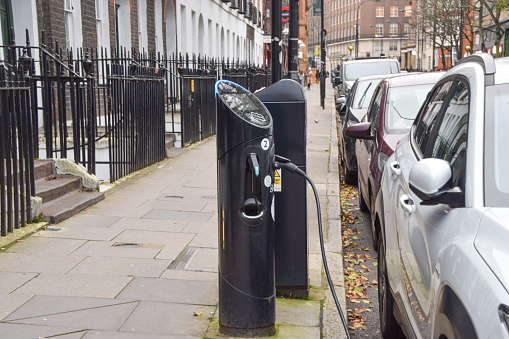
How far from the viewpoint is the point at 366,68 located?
22469mm

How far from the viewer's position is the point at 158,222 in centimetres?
723

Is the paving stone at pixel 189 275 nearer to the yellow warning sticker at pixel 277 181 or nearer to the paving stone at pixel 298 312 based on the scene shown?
the paving stone at pixel 298 312

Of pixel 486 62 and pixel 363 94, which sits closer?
pixel 486 62

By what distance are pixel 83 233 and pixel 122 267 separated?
1297mm

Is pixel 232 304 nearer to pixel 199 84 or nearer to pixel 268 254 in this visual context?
pixel 268 254

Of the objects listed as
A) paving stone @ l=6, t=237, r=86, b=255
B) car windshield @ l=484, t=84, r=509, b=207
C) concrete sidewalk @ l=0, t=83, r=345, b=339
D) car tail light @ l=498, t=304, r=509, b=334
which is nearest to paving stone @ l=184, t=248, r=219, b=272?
concrete sidewalk @ l=0, t=83, r=345, b=339

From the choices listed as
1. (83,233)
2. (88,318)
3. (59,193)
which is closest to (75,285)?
(88,318)

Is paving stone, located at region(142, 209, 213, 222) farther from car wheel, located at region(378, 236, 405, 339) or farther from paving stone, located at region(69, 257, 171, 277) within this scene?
car wheel, located at region(378, 236, 405, 339)

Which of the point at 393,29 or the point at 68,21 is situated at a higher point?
the point at 393,29

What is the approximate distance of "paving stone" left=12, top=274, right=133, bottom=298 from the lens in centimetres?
484

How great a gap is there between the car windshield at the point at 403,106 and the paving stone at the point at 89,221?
329 centimetres

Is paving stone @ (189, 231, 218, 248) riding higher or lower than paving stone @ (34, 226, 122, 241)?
lower

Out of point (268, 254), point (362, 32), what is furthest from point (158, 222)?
point (362, 32)

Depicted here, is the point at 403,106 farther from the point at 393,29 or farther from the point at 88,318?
the point at 393,29
